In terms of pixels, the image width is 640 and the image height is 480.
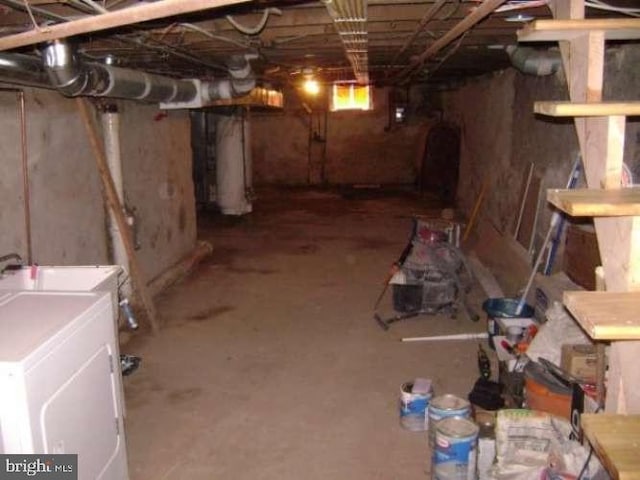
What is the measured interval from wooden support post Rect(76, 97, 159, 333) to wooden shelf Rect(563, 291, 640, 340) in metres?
3.68

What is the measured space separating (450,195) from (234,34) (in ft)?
25.7

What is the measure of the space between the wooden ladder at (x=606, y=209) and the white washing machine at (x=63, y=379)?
152cm

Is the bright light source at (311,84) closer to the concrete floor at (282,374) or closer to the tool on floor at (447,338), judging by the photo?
the concrete floor at (282,374)

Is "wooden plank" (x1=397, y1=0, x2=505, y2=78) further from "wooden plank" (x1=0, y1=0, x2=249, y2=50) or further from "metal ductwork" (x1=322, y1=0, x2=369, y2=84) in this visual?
"wooden plank" (x1=0, y1=0, x2=249, y2=50)

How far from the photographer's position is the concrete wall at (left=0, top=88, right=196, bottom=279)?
130 inches

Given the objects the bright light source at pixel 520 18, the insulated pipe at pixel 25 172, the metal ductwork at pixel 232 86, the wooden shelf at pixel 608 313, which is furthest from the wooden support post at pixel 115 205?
the wooden shelf at pixel 608 313

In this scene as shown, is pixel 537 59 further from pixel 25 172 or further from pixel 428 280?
pixel 25 172

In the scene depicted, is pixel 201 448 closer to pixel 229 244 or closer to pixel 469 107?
pixel 229 244

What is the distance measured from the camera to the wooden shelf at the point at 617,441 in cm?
116

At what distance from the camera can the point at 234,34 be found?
3.12 m

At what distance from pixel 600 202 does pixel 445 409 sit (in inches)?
64.1

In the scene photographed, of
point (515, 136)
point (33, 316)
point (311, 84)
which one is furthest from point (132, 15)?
point (311, 84)

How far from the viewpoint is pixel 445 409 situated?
270 centimetres

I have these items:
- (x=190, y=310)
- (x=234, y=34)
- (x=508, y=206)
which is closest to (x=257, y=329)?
(x=190, y=310)
